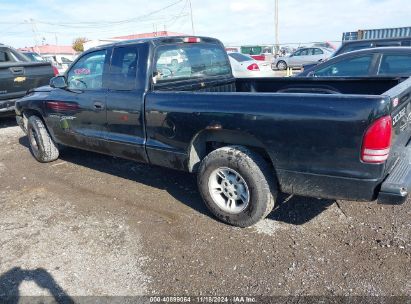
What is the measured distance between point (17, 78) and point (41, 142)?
2.91 metres

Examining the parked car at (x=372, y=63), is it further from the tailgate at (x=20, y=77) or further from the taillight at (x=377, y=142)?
the tailgate at (x=20, y=77)

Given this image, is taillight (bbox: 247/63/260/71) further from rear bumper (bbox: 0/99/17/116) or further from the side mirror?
the side mirror

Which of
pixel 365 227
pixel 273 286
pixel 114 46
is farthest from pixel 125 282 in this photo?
pixel 114 46

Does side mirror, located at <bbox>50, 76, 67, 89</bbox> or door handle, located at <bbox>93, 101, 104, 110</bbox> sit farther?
side mirror, located at <bbox>50, 76, 67, 89</bbox>

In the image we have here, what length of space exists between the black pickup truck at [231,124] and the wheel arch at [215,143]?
1 cm

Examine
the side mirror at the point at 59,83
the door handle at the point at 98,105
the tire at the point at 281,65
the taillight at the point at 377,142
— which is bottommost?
the tire at the point at 281,65

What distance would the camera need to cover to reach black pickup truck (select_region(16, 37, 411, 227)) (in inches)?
99.2

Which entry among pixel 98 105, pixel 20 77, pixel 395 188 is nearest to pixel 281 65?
pixel 20 77

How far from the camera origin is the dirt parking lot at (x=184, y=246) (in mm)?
2654

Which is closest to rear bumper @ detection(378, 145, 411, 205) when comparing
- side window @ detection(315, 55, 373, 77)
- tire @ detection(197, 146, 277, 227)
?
tire @ detection(197, 146, 277, 227)

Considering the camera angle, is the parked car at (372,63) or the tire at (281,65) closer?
the parked car at (372,63)

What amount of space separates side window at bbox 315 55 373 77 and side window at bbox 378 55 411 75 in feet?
0.77

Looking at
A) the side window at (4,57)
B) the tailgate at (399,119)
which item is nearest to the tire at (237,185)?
the tailgate at (399,119)

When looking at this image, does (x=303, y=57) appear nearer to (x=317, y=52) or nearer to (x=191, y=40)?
(x=317, y=52)
